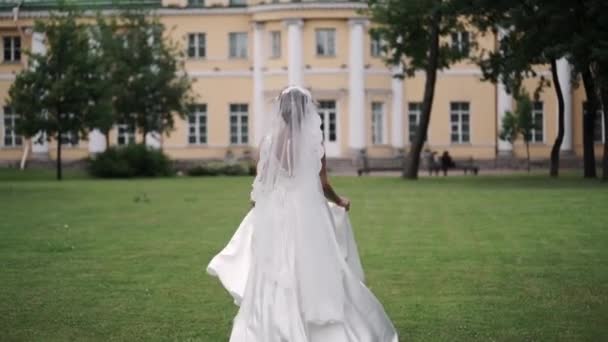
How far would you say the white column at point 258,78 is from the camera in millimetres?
70000

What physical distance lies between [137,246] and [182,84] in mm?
39925

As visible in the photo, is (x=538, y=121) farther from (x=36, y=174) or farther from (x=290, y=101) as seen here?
(x=290, y=101)

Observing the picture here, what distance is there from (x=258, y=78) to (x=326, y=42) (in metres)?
3.86

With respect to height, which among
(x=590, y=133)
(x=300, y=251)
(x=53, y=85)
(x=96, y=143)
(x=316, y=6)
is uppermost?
(x=316, y=6)

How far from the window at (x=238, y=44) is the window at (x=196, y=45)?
1323 millimetres

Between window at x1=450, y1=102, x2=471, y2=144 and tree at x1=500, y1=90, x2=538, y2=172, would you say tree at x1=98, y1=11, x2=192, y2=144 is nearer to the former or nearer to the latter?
tree at x1=500, y1=90, x2=538, y2=172

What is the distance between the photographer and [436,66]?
50.4 metres

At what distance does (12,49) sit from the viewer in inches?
2842

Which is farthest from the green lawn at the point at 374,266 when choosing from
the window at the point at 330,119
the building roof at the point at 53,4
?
the building roof at the point at 53,4

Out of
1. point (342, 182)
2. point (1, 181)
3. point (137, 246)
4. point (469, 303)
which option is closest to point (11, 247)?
point (137, 246)

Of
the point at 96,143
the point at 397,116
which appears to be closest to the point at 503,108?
the point at 397,116

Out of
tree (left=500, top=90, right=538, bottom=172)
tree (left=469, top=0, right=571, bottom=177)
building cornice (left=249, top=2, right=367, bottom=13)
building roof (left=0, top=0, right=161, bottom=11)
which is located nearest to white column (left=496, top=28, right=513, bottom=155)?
tree (left=500, top=90, right=538, bottom=172)

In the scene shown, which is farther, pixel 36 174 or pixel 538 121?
pixel 538 121

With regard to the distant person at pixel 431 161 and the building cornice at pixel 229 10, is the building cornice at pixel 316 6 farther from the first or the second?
the distant person at pixel 431 161
